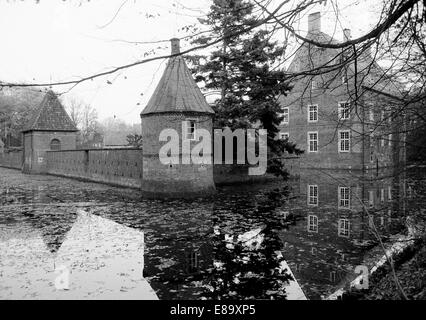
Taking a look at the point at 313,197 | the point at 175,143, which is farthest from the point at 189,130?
the point at 313,197

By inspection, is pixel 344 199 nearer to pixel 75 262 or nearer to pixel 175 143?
pixel 175 143

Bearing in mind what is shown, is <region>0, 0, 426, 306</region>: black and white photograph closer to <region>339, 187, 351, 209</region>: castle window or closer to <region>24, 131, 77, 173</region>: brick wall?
<region>339, 187, 351, 209</region>: castle window

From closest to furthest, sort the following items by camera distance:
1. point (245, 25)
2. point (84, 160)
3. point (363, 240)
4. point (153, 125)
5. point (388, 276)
A: point (245, 25)
point (388, 276)
point (363, 240)
point (153, 125)
point (84, 160)

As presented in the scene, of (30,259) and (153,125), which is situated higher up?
(153,125)

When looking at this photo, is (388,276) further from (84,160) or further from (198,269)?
(84,160)

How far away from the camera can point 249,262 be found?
6508 millimetres

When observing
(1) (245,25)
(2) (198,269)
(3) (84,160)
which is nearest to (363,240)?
(2) (198,269)

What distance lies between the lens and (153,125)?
17.0 metres

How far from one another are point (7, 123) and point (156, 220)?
170 feet

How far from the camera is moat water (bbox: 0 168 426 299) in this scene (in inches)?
210

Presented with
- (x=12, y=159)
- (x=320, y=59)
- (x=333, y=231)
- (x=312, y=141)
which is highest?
(x=312, y=141)

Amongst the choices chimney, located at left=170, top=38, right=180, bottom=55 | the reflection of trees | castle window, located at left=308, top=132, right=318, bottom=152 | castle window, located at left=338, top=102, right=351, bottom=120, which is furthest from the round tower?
castle window, located at left=308, top=132, right=318, bottom=152

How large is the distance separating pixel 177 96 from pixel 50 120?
22.0 metres
